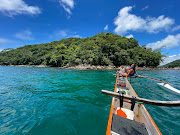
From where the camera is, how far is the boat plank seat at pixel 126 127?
6.98 ft

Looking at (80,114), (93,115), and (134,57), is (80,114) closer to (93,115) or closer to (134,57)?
(93,115)

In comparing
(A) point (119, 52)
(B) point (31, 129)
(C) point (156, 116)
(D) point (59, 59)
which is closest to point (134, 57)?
(A) point (119, 52)

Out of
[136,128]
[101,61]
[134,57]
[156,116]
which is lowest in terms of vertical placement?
[156,116]

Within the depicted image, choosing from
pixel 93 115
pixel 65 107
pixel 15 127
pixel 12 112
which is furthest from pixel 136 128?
pixel 12 112

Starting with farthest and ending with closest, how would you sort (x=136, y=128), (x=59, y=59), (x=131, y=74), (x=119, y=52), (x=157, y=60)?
1. (x=157, y=60)
2. (x=59, y=59)
3. (x=119, y=52)
4. (x=131, y=74)
5. (x=136, y=128)

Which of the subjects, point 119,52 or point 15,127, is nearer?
point 15,127

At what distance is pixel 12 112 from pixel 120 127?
5.12m

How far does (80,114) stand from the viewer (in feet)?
12.2

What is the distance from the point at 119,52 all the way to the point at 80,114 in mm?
42858

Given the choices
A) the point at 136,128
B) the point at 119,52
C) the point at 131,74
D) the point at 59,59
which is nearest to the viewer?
the point at 136,128

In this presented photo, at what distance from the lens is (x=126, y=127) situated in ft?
7.55

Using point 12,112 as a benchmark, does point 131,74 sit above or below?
above

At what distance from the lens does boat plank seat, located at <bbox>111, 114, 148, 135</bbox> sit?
6.98 ft

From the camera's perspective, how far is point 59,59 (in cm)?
4419
